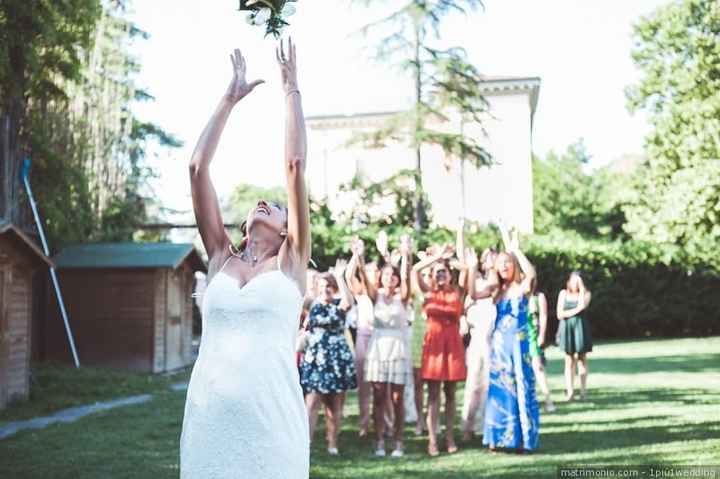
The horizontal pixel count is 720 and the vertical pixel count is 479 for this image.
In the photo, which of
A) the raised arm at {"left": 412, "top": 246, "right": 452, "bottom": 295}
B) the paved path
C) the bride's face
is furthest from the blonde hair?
the paved path

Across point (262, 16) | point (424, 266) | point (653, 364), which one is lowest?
point (653, 364)

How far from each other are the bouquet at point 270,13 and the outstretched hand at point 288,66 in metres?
0.14

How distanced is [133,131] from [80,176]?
1957cm

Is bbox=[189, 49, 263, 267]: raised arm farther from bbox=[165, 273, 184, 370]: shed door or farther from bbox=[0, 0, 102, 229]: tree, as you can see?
bbox=[165, 273, 184, 370]: shed door

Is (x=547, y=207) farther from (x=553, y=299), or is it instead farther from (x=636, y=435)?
(x=636, y=435)

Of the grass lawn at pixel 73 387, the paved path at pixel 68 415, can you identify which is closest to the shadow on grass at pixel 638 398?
the paved path at pixel 68 415

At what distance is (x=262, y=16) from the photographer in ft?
9.55

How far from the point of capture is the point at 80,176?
662 inches

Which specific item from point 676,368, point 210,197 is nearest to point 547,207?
point 676,368

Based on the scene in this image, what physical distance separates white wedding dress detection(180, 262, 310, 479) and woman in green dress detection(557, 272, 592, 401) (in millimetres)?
10206

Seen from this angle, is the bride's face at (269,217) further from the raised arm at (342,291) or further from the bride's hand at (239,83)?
the raised arm at (342,291)

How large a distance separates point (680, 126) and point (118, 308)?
21.1 meters

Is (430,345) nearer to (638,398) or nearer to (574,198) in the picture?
(638,398)

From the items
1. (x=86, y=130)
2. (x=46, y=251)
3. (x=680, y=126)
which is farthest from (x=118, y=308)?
(x=680, y=126)
